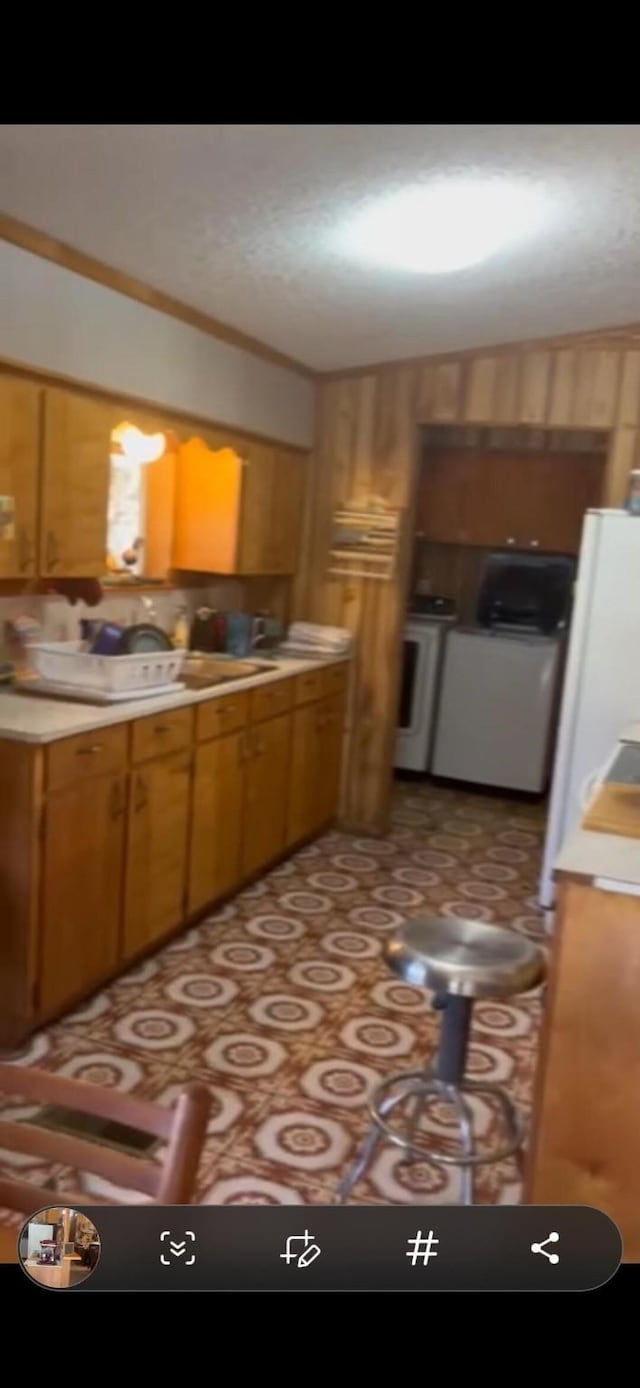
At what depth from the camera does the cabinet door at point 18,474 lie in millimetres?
2471

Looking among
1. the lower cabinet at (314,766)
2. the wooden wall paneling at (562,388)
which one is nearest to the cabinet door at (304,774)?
the lower cabinet at (314,766)

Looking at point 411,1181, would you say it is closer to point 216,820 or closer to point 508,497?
point 216,820

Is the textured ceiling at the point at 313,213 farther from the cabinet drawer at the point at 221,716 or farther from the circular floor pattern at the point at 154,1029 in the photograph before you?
the circular floor pattern at the point at 154,1029

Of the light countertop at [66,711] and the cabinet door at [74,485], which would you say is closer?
the light countertop at [66,711]

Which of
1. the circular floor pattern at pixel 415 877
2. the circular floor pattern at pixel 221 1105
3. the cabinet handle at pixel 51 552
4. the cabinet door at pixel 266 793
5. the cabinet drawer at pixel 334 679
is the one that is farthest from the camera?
the cabinet drawer at pixel 334 679

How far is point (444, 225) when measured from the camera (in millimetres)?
2451

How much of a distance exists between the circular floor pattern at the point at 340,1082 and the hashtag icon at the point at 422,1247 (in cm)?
Result: 143

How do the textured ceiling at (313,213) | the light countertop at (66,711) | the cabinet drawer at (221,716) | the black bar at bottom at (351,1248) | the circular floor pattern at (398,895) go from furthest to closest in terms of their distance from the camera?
the circular floor pattern at (398,895) < the cabinet drawer at (221,716) < the light countertop at (66,711) < the textured ceiling at (313,213) < the black bar at bottom at (351,1248)

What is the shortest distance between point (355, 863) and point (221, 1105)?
5.95 ft

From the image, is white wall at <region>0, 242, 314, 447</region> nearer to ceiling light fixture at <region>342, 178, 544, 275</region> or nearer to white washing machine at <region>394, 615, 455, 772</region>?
ceiling light fixture at <region>342, 178, 544, 275</region>

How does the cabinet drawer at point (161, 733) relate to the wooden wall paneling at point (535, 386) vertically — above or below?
below
